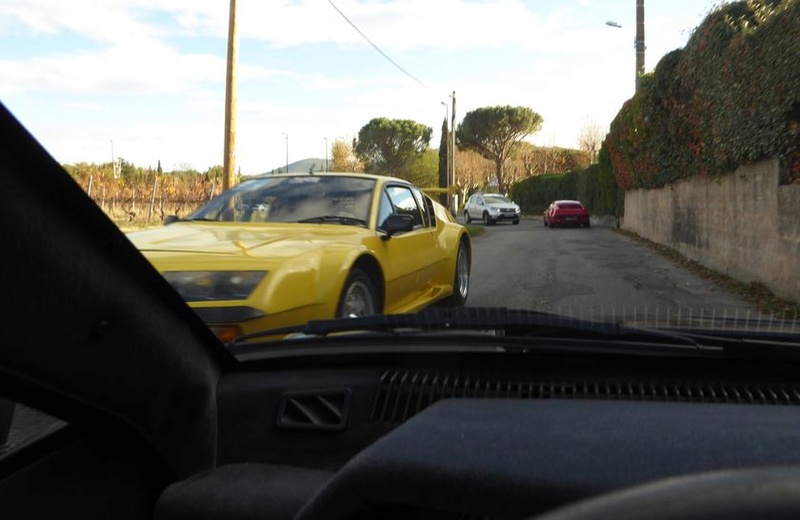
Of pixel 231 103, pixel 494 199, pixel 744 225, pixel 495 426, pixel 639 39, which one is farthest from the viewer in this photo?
pixel 494 199

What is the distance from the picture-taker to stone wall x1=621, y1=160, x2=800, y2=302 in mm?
9180

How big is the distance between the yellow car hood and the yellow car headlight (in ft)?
0.86

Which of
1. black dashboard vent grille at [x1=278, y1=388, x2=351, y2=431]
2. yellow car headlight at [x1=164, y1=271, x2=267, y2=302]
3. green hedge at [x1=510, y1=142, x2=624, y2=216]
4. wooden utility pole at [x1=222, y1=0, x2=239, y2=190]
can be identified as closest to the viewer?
black dashboard vent grille at [x1=278, y1=388, x2=351, y2=431]

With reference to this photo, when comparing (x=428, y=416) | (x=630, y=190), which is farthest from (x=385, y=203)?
(x=630, y=190)

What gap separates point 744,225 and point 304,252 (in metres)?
8.71

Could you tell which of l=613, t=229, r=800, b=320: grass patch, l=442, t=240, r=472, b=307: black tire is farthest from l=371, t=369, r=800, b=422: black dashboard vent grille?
l=442, t=240, r=472, b=307: black tire

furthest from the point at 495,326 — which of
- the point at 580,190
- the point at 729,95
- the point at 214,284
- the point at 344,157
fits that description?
the point at 344,157

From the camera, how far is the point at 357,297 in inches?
194

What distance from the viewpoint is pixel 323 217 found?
18.6ft

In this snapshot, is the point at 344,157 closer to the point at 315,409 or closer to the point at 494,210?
the point at 494,210

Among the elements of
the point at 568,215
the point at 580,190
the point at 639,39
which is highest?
the point at 639,39

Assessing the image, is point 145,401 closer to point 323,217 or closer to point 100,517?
point 100,517

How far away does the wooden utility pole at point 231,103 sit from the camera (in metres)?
14.2

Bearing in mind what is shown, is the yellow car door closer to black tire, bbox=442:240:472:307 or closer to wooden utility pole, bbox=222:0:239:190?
black tire, bbox=442:240:472:307
